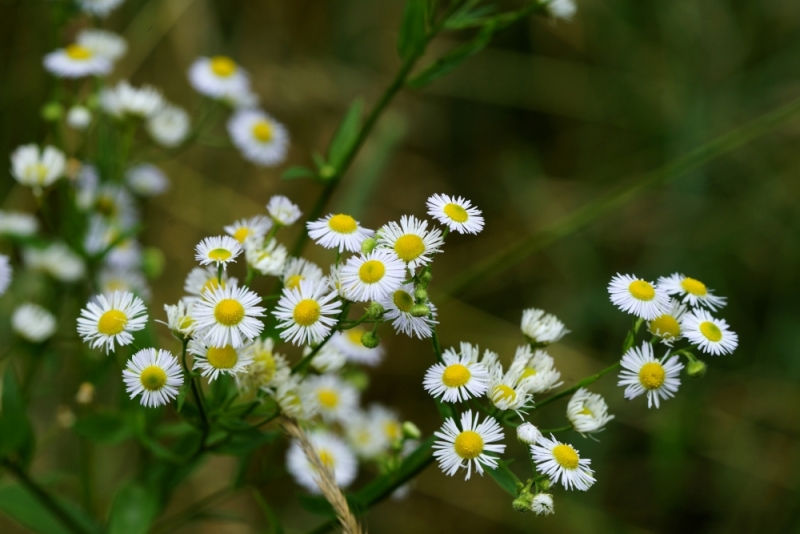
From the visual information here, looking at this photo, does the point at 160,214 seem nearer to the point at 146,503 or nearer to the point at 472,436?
the point at 146,503

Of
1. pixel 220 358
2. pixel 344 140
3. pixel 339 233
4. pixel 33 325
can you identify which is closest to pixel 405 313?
pixel 339 233

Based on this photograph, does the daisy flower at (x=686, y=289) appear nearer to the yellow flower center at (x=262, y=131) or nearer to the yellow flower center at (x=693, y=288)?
the yellow flower center at (x=693, y=288)

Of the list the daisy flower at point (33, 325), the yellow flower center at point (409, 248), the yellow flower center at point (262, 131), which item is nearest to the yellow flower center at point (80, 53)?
the yellow flower center at point (262, 131)

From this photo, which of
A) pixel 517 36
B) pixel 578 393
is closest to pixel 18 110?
pixel 517 36

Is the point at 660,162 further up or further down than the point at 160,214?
further up

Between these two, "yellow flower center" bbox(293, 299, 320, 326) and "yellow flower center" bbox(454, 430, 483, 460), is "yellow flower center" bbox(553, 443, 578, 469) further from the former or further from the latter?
"yellow flower center" bbox(293, 299, 320, 326)

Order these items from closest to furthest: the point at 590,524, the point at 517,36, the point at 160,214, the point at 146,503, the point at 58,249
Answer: the point at 146,503 < the point at 58,249 < the point at 590,524 < the point at 160,214 < the point at 517,36

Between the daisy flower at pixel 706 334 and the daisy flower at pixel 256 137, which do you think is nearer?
the daisy flower at pixel 706 334
